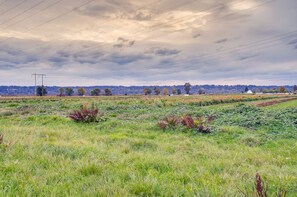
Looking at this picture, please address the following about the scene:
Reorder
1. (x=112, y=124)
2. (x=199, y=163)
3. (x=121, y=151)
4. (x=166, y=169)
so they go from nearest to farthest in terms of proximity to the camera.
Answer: (x=166, y=169) < (x=199, y=163) < (x=121, y=151) < (x=112, y=124)

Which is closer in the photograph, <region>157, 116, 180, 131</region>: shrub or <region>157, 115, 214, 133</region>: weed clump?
<region>157, 115, 214, 133</region>: weed clump

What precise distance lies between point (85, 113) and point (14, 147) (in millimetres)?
8400

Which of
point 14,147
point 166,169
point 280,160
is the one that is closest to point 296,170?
point 280,160

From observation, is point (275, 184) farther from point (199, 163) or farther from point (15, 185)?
point (15, 185)

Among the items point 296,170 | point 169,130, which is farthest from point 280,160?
point 169,130

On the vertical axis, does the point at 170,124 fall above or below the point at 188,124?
below

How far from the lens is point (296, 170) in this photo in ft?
17.9

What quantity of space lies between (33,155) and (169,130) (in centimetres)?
750

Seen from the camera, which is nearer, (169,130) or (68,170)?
(68,170)

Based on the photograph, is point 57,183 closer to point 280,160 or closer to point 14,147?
point 14,147

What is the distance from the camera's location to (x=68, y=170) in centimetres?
502

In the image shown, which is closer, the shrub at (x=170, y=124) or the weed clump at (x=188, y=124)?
the weed clump at (x=188, y=124)

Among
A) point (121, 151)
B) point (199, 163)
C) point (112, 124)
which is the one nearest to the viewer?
point (199, 163)

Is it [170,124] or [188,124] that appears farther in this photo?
[170,124]
